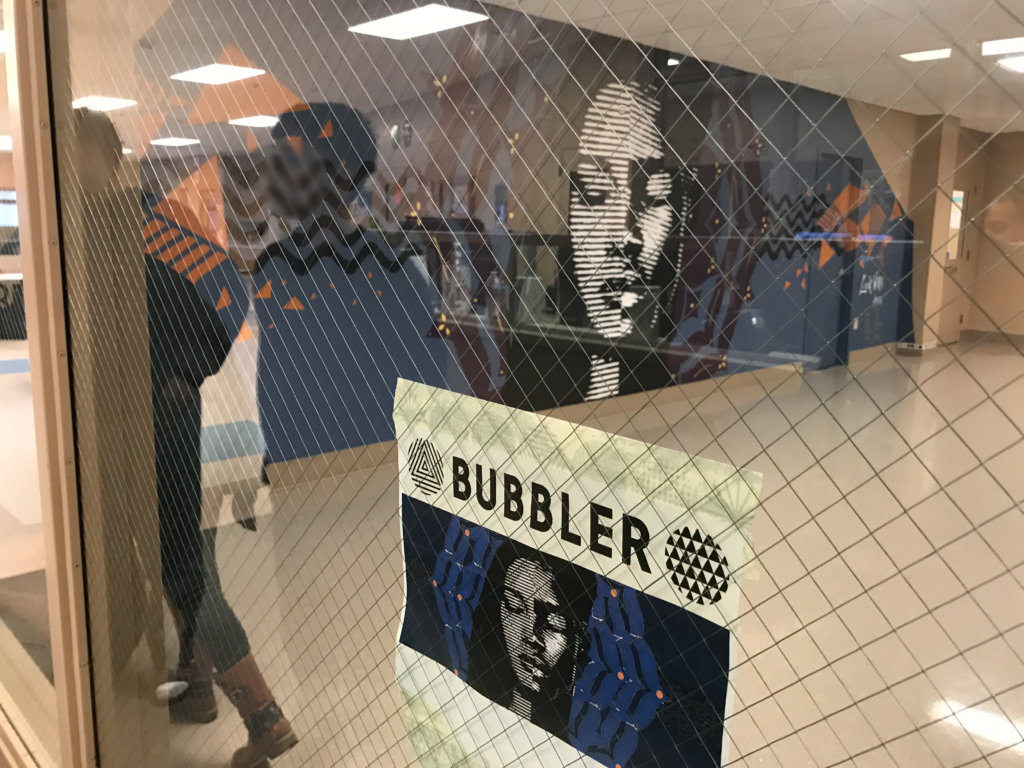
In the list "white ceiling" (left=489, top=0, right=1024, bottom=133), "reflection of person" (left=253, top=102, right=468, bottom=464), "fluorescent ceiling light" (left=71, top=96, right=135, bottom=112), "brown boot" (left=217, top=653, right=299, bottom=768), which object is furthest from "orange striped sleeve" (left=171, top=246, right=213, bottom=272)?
"white ceiling" (left=489, top=0, right=1024, bottom=133)

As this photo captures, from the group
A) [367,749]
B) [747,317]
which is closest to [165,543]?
[367,749]

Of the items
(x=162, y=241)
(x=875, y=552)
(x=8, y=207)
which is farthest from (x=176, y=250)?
(x=875, y=552)

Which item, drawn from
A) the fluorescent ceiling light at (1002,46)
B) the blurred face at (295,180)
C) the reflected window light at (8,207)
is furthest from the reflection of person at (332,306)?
the reflected window light at (8,207)

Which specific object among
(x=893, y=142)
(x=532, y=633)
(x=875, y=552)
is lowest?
(x=532, y=633)

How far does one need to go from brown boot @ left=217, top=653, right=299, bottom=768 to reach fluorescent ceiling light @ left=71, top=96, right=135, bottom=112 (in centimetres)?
80

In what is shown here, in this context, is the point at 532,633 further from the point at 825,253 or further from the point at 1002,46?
the point at 1002,46

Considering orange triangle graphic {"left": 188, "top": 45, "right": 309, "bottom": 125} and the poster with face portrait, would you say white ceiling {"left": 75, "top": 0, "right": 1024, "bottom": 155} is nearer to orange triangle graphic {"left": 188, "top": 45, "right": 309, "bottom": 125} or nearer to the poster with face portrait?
orange triangle graphic {"left": 188, "top": 45, "right": 309, "bottom": 125}

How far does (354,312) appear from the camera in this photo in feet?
2.59

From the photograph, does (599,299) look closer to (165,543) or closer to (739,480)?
→ (739,480)

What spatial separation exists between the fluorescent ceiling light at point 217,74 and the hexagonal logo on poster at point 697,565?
67cm

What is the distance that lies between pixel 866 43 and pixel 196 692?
48.7 inches

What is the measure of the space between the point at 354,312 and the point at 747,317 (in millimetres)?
433

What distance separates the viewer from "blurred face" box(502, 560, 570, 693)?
0.64m

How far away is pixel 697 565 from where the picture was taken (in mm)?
535
